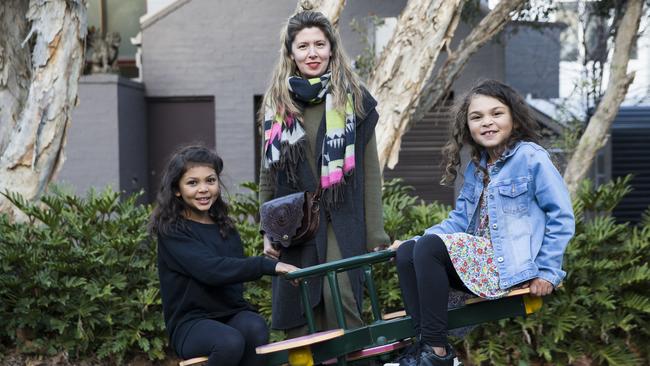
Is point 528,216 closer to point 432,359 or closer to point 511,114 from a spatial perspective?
point 511,114

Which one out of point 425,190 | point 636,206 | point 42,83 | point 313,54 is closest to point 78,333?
point 42,83

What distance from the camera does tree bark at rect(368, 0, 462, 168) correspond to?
235 inches

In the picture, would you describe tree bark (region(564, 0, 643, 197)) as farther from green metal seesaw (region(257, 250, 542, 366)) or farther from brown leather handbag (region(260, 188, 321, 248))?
brown leather handbag (region(260, 188, 321, 248))

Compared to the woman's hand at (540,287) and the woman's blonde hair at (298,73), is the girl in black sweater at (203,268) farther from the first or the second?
the woman's hand at (540,287)

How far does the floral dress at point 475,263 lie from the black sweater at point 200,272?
0.76 metres

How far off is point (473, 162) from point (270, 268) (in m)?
1.01

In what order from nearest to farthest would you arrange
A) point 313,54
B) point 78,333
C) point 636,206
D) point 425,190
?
point 313,54 < point 78,333 < point 425,190 < point 636,206

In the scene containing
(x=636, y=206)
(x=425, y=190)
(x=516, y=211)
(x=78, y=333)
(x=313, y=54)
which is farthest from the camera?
(x=636, y=206)

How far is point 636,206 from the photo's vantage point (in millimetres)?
11648

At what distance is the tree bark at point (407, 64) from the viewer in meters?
5.97

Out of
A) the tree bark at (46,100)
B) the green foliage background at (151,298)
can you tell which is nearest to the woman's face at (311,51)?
the green foliage background at (151,298)

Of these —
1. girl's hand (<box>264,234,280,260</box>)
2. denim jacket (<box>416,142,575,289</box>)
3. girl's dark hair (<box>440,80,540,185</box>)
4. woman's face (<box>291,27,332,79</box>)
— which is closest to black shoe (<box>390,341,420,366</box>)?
denim jacket (<box>416,142,575,289</box>)

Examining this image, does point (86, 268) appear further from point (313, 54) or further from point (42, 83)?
point (313, 54)

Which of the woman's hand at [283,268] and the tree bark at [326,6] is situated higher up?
the tree bark at [326,6]
